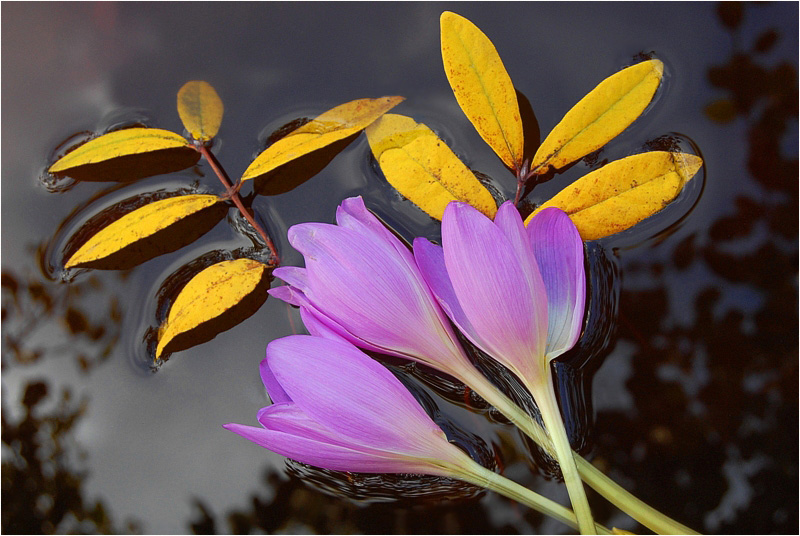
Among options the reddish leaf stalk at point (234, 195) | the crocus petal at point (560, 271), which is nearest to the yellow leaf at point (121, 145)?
the reddish leaf stalk at point (234, 195)

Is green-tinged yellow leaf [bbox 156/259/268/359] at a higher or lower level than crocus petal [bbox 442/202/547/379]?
higher

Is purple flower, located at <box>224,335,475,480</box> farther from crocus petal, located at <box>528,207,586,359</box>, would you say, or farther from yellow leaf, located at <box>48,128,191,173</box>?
yellow leaf, located at <box>48,128,191,173</box>

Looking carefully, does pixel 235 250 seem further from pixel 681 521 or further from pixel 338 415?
pixel 681 521

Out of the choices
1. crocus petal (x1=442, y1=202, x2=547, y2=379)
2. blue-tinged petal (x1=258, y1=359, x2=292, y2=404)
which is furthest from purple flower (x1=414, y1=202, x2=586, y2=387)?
blue-tinged petal (x1=258, y1=359, x2=292, y2=404)

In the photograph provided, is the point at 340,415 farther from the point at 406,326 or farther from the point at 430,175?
the point at 430,175

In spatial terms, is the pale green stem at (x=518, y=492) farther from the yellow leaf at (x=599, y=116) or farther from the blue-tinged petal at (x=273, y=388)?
the yellow leaf at (x=599, y=116)
